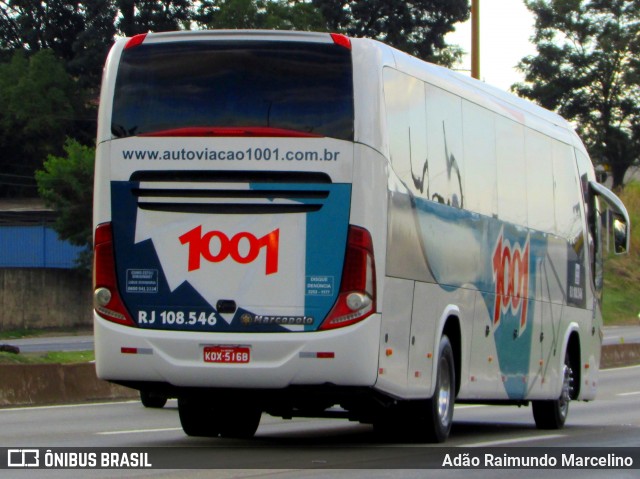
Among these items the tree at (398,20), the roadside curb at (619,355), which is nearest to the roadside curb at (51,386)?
the roadside curb at (619,355)

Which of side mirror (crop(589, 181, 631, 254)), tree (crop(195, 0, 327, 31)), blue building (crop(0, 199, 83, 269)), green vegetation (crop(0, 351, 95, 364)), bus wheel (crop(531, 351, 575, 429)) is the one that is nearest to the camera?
bus wheel (crop(531, 351, 575, 429))

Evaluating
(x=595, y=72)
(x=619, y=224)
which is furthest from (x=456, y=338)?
(x=595, y=72)

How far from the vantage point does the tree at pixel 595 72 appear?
274 ft

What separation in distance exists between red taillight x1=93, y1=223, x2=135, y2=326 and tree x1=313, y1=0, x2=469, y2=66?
194 feet

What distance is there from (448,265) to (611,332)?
41.9m

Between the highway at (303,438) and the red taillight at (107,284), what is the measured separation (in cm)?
147

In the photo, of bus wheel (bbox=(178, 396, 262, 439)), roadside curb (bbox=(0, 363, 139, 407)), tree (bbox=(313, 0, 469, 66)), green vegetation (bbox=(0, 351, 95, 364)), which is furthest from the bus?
tree (bbox=(313, 0, 469, 66))

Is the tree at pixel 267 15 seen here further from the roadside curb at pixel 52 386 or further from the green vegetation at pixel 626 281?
the roadside curb at pixel 52 386

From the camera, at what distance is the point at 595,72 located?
84.3 m

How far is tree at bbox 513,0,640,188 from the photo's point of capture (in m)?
83.4

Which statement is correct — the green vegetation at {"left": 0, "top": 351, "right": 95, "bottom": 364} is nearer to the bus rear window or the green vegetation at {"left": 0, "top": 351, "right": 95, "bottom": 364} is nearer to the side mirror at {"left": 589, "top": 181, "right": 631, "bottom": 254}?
the side mirror at {"left": 589, "top": 181, "right": 631, "bottom": 254}

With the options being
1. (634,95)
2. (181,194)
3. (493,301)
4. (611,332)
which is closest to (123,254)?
(181,194)

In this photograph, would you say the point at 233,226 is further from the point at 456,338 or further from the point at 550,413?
the point at 550,413

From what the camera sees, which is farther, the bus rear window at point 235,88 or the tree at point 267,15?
the tree at point 267,15
